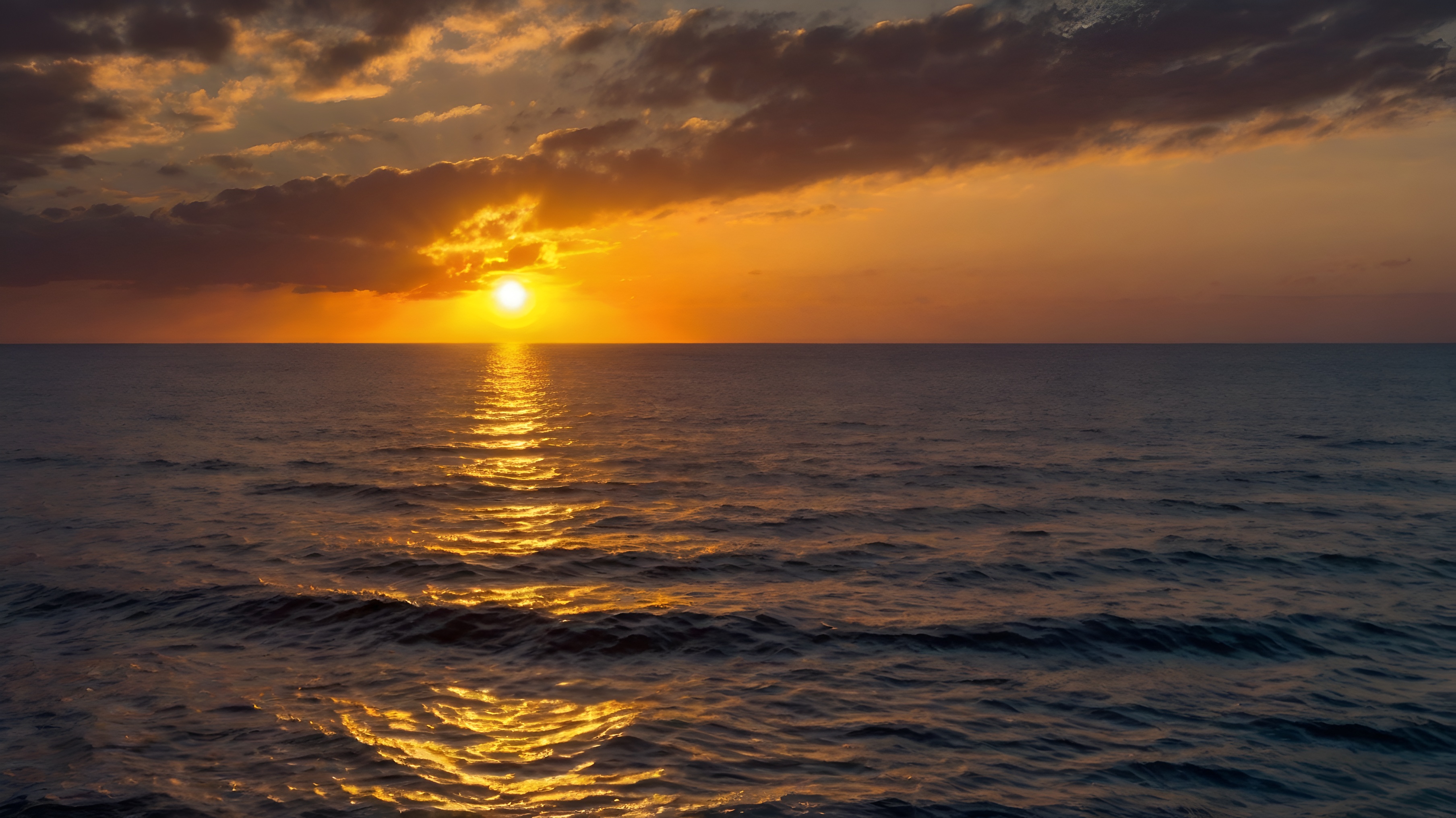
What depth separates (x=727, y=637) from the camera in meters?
20.5

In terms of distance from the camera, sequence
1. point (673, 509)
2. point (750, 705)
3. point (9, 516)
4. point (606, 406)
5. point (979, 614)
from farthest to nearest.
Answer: point (606, 406) < point (673, 509) < point (9, 516) < point (979, 614) < point (750, 705)

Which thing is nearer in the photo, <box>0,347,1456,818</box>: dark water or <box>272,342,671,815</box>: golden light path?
<box>272,342,671,815</box>: golden light path

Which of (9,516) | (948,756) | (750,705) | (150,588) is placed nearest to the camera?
(948,756)

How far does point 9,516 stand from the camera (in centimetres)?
3359

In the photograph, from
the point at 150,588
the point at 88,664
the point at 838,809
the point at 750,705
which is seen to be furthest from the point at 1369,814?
the point at 150,588

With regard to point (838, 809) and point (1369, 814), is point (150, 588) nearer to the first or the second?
point (838, 809)

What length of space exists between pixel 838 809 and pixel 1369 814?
8.88 m

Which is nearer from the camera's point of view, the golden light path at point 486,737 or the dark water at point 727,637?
the golden light path at point 486,737

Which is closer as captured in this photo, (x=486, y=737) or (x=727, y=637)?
(x=486, y=737)

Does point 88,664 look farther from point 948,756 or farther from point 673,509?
point 673,509

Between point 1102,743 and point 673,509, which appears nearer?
point 1102,743

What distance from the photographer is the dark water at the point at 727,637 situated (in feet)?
44.9

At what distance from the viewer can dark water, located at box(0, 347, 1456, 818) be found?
44.9ft

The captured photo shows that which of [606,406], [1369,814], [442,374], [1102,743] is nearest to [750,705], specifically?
[1102,743]
